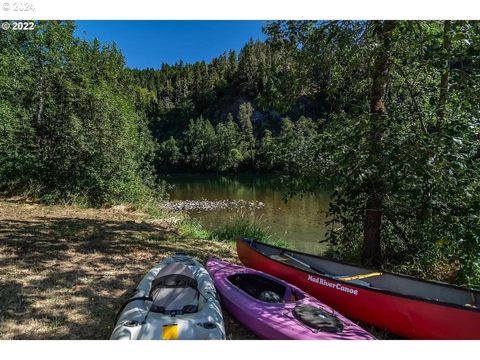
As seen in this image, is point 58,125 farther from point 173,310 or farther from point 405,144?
point 405,144

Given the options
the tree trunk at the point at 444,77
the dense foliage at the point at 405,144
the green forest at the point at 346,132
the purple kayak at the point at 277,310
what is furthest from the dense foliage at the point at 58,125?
the tree trunk at the point at 444,77

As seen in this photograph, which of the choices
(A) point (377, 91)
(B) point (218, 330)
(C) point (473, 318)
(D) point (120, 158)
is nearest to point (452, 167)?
(C) point (473, 318)

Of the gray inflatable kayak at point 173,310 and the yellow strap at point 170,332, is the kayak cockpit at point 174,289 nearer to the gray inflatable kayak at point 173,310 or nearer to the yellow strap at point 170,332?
the gray inflatable kayak at point 173,310

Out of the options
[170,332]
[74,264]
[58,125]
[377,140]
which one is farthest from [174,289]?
[58,125]

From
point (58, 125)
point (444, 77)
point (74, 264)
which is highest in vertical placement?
point (58, 125)

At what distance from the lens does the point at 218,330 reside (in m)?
3.17

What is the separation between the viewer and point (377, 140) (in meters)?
5.09

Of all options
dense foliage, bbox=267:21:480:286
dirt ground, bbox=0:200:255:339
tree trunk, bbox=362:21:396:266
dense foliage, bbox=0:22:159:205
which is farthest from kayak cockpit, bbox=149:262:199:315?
dense foliage, bbox=0:22:159:205

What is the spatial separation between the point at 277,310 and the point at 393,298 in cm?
142

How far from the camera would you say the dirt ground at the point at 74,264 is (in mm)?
3912

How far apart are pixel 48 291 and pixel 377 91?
6.14m

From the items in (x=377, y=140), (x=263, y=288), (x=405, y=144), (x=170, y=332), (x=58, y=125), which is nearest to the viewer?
(x=170, y=332)
